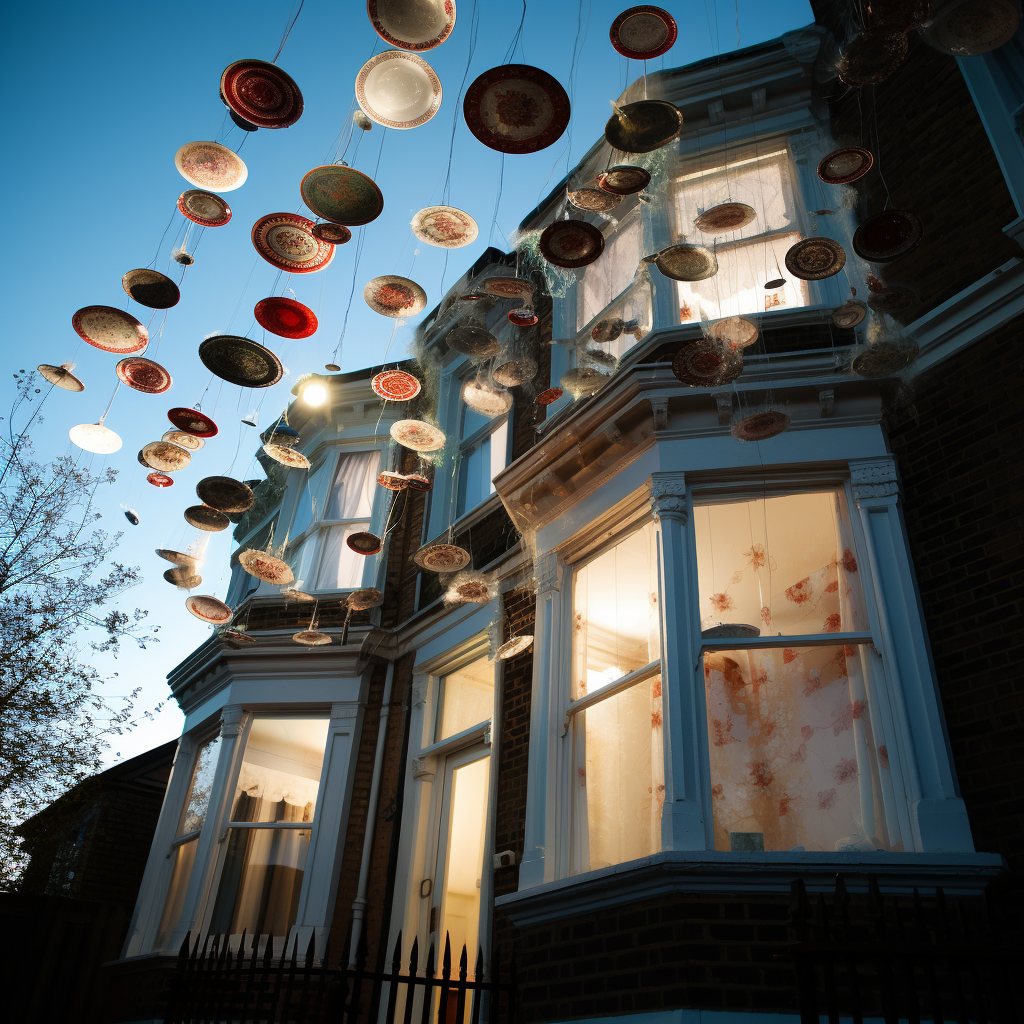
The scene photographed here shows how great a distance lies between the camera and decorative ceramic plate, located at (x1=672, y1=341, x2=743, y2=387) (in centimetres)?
529

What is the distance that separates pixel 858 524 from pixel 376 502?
6387 millimetres

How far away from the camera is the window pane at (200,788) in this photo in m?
8.58

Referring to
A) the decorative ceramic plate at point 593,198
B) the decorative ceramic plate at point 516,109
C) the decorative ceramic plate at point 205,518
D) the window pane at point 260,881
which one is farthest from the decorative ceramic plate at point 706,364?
the window pane at point 260,881

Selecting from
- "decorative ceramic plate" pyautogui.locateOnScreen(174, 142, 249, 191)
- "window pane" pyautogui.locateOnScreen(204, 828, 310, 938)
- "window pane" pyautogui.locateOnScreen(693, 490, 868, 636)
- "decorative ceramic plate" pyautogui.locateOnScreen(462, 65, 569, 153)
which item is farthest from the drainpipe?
"decorative ceramic plate" pyautogui.locateOnScreen(462, 65, 569, 153)

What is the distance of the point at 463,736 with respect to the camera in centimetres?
711

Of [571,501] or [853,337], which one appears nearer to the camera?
[853,337]

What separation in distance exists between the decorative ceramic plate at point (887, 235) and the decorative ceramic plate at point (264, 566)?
17.7ft

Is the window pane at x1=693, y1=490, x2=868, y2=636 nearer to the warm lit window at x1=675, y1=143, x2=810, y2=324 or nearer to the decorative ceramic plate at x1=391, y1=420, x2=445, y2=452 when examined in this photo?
the warm lit window at x1=675, y1=143, x2=810, y2=324

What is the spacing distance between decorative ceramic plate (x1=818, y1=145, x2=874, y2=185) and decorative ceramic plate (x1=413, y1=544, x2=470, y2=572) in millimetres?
3907

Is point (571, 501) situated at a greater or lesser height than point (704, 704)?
greater

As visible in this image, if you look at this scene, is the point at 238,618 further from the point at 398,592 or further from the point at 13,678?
the point at 13,678

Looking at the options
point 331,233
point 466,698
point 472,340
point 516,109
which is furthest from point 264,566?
point 516,109

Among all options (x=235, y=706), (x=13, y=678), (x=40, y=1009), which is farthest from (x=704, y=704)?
(x=13, y=678)

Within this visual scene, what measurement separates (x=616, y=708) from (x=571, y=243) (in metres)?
3.20
